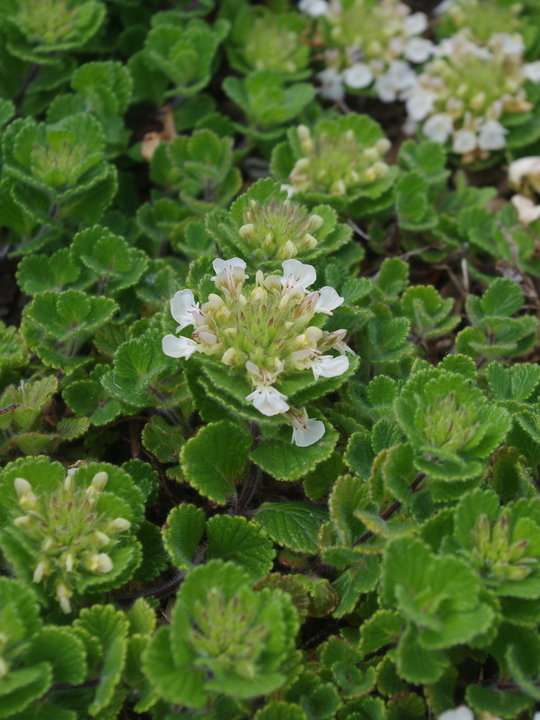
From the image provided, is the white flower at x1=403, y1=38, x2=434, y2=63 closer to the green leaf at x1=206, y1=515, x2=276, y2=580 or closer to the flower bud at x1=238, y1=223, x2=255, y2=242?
the flower bud at x1=238, y1=223, x2=255, y2=242

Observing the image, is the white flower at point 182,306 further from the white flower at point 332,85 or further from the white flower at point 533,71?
the white flower at point 533,71

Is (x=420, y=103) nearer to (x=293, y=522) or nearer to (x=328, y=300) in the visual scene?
(x=328, y=300)

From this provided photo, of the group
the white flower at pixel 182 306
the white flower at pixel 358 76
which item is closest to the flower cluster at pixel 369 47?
the white flower at pixel 358 76

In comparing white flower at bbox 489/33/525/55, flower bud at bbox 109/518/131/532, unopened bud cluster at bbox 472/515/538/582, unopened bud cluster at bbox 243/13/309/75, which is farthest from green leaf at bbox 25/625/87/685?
white flower at bbox 489/33/525/55

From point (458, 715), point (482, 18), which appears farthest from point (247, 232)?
point (482, 18)

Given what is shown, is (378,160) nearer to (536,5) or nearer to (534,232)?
(534,232)
